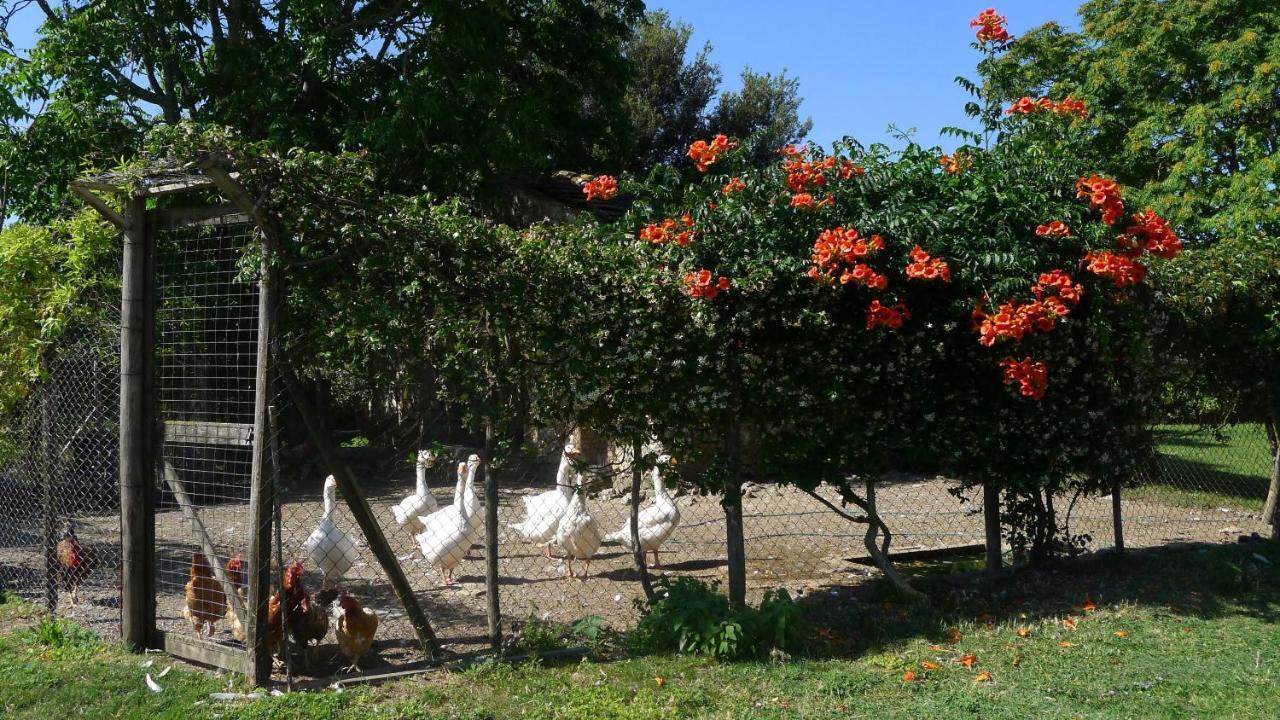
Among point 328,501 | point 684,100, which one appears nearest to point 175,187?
point 328,501

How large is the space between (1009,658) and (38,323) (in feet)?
19.6

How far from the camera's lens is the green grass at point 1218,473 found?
9.90m

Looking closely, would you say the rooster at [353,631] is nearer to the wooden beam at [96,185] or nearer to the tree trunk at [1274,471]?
the wooden beam at [96,185]

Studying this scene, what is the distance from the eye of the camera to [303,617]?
499cm

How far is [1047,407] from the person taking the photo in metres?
6.19

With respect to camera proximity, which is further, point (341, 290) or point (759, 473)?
point (759, 473)

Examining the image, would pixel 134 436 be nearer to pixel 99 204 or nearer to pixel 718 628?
pixel 99 204

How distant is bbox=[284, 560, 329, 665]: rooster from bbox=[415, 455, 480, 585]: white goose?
1.75 meters

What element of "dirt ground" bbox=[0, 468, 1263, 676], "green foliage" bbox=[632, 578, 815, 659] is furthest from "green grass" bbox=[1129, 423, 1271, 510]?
"green foliage" bbox=[632, 578, 815, 659]

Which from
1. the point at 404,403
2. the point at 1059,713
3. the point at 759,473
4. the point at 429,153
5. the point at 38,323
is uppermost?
the point at 429,153

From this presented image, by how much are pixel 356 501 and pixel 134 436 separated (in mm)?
1430

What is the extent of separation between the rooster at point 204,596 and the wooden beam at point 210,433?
666 mm

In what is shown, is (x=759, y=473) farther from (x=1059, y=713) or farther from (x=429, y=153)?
(x=429, y=153)

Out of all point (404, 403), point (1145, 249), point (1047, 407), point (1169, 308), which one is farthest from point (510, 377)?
point (1169, 308)
